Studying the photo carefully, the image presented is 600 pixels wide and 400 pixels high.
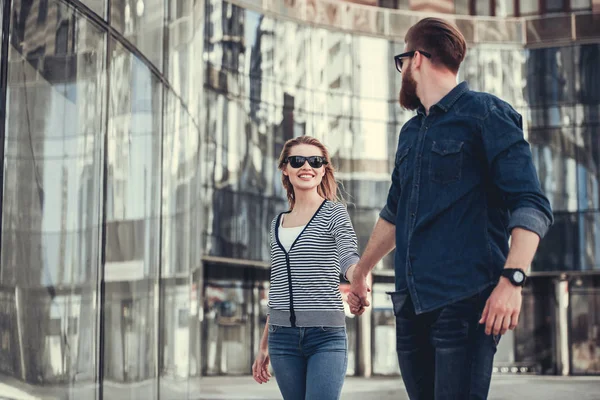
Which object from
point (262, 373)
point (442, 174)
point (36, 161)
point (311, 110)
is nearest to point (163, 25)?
point (36, 161)

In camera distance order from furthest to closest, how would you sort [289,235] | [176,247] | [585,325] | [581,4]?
[581,4]
[585,325]
[176,247]
[289,235]

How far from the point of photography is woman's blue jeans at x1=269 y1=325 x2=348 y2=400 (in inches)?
187

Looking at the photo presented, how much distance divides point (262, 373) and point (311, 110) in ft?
75.5

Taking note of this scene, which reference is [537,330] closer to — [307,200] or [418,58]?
[307,200]

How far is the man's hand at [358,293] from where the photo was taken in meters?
4.12

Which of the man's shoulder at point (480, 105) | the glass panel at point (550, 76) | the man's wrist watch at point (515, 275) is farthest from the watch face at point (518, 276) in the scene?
the glass panel at point (550, 76)

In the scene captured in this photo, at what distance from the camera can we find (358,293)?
418 cm

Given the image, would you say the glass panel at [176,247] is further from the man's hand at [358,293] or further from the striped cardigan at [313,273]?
the man's hand at [358,293]

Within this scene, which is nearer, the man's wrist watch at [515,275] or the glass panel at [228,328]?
the man's wrist watch at [515,275]

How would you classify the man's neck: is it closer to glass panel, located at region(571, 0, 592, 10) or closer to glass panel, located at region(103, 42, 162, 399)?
glass panel, located at region(103, 42, 162, 399)

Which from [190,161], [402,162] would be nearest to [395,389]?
[190,161]

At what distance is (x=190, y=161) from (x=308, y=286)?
9.21 meters

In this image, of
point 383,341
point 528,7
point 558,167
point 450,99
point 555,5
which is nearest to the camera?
A: point 450,99

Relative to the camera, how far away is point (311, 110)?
1102 inches
